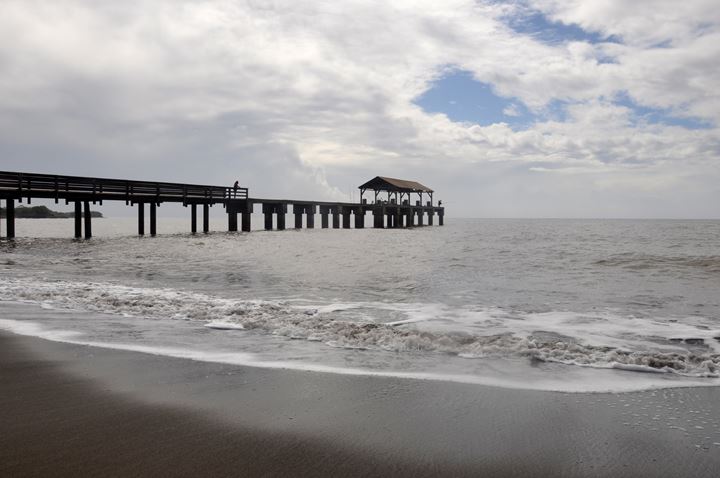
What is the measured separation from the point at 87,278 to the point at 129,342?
27.6 feet

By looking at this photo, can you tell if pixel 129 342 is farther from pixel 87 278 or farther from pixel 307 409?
pixel 87 278

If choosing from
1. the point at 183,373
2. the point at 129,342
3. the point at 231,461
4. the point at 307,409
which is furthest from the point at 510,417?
the point at 129,342

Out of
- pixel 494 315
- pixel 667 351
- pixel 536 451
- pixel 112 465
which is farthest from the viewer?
pixel 494 315

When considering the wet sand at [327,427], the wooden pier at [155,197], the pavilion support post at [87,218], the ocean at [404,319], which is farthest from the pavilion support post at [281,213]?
the wet sand at [327,427]

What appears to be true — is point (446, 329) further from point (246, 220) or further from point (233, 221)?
point (233, 221)

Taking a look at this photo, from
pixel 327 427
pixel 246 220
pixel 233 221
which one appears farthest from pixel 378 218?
pixel 327 427

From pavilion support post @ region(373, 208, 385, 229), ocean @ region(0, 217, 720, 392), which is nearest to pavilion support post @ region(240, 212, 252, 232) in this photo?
pavilion support post @ region(373, 208, 385, 229)

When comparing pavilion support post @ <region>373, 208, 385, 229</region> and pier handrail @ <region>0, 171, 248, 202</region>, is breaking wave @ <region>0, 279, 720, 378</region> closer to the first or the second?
pier handrail @ <region>0, 171, 248, 202</region>

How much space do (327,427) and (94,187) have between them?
1260 inches

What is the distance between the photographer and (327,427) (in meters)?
3.21

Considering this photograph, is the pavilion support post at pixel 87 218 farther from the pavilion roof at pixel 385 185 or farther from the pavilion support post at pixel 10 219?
the pavilion roof at pixel 385 185

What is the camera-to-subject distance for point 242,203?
44.2 metres

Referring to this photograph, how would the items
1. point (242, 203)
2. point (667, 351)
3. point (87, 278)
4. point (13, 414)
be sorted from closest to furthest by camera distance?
point (13, 414) < point (667, 351) < point (87, 278) < point (242, 203)

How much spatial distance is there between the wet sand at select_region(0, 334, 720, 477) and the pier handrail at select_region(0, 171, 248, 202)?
27.9m
